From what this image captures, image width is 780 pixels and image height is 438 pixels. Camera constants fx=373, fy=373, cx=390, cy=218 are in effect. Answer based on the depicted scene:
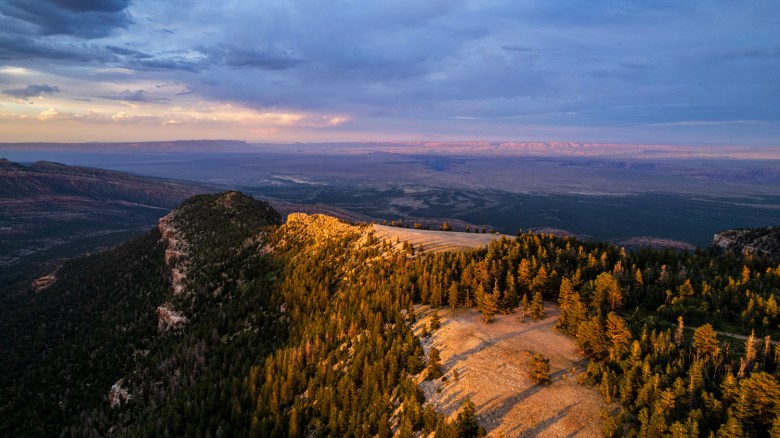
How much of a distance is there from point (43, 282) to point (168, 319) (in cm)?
7802

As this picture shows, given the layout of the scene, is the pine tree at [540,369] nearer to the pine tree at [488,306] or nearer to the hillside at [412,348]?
the hillside at [412,348]

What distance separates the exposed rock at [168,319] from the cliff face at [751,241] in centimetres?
8387

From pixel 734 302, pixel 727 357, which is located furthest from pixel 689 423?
pixel 734 302

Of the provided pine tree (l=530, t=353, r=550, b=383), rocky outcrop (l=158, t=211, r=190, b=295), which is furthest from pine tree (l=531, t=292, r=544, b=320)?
rocky outcrop (l=158, t=211, r=190, b=295)

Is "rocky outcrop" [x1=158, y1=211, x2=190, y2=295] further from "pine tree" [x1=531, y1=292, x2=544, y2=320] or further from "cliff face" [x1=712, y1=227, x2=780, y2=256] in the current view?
"cliff face" [x1=712, y1=227, x2=780, y2=256]

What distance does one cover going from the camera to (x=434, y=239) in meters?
50.1

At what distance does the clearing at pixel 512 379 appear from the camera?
65.0 ft

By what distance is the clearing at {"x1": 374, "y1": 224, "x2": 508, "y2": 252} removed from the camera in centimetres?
4680

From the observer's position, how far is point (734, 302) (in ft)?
98.7

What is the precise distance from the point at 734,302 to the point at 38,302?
11784 cm

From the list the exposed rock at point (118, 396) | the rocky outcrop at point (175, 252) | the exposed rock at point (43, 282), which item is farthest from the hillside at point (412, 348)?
the exposed rock at point (43, 282)

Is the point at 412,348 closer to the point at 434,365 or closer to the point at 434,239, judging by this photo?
the point at 434,365

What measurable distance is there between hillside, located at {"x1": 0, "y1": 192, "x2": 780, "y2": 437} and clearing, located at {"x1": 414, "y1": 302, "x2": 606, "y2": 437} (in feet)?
0.37

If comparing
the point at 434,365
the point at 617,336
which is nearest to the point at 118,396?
the point at 434,365
